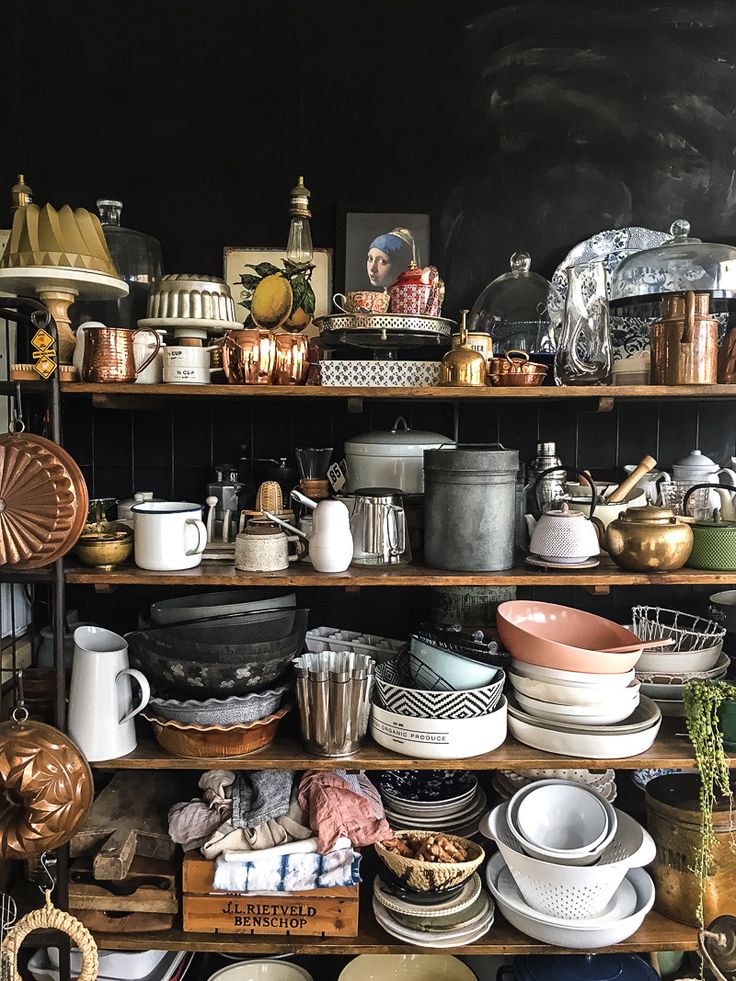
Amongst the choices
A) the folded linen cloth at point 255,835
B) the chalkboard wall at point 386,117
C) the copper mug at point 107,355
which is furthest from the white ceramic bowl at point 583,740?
the copper mug at point 107,355

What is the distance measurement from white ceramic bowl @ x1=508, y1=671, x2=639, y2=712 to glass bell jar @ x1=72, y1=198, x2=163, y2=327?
1.39 metres

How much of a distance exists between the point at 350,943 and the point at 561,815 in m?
0.59

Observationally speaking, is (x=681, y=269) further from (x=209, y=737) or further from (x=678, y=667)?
(x=209, y=737)

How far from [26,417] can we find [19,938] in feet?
4.17

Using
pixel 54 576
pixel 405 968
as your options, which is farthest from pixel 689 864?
pixel 54 576

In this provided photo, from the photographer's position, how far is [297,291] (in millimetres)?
2266

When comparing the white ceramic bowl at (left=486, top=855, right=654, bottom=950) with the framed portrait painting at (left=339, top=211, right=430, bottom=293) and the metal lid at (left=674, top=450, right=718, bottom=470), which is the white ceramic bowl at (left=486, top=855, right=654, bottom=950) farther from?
the framed portrait painting at (left=339, top=211, right=430, bottom=293)

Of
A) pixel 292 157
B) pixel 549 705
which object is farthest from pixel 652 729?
pixel 292 157

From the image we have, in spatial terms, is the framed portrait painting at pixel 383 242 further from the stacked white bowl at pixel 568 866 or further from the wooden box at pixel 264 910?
the wooden box at pixel 264 910

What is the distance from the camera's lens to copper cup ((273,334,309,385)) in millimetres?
1987

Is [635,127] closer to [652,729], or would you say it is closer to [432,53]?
[432,53]

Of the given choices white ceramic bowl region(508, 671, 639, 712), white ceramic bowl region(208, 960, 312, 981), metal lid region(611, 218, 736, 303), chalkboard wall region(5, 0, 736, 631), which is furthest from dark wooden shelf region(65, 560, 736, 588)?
white ceramic bowl region(208, 960, 312, 981)

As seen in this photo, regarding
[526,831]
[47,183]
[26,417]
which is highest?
[47,183]

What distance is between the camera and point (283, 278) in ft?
7.25
